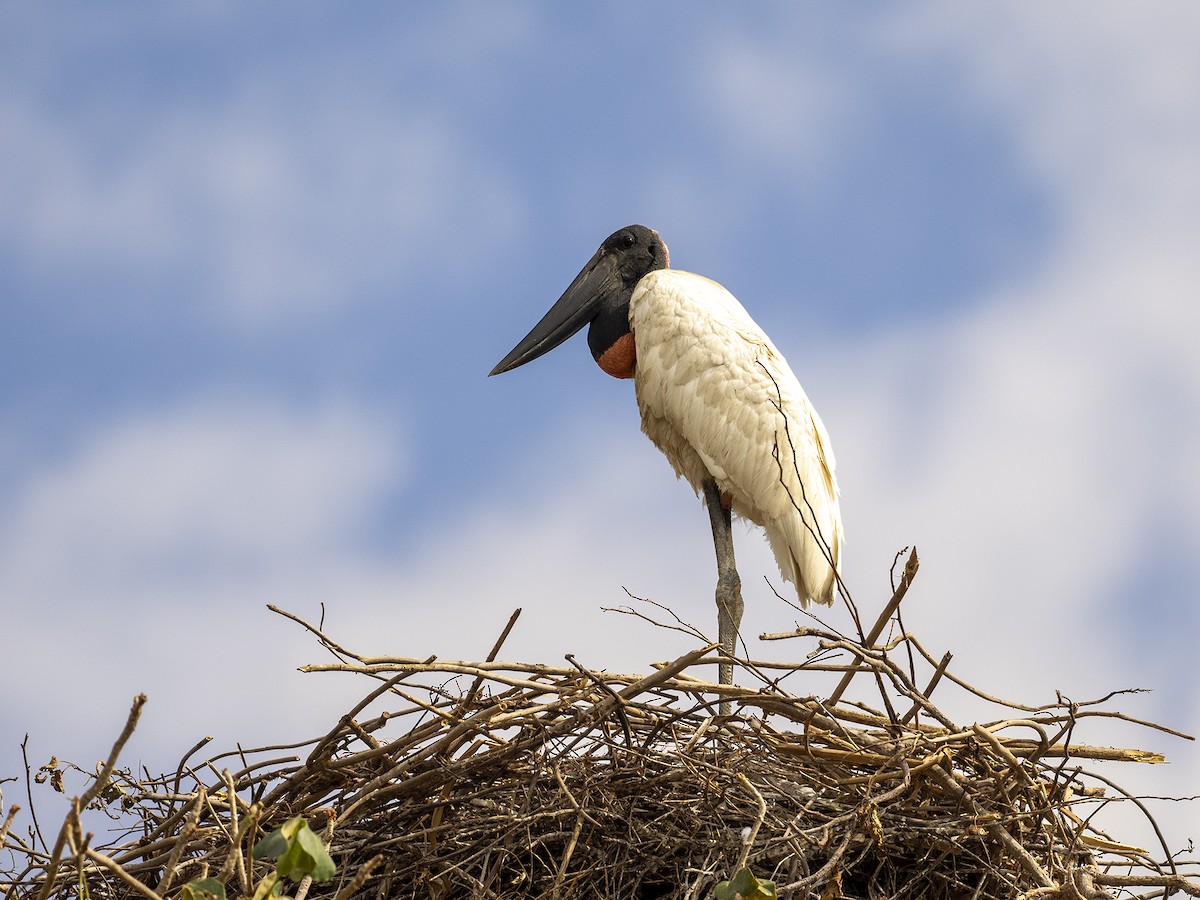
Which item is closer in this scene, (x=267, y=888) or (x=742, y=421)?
(x=267, y=888)

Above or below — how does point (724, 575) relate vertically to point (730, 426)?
below

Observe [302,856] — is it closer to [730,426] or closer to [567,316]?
[730,426]

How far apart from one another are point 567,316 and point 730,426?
1.18 m

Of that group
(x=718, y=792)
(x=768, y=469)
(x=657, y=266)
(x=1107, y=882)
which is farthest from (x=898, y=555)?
(x=657, y=266)

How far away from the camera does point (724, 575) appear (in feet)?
18.3

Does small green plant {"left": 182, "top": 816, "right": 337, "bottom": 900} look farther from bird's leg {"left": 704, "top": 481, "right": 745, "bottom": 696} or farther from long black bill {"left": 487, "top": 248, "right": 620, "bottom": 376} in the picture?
long black bill {"left": 487, "top": 248, "right": 620, "bottom": 376}

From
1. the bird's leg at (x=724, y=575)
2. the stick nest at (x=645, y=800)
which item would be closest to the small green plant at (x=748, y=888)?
the stick nest at (x=645, y=800)

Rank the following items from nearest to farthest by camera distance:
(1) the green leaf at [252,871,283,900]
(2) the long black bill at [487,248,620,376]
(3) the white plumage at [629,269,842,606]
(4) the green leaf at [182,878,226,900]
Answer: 1. (1) the green leaf at [252,871,283,900]
2. (4) the green leaf at [182,878,226,900]
3. (3) the white plumage at [629,269,842,606]
4. (2) the long black bill at [487,248,620,376]

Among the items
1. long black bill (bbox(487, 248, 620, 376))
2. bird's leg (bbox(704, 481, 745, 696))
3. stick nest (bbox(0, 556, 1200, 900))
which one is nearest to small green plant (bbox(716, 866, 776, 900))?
stick nest (bbox(0, 556, 1200, 900))

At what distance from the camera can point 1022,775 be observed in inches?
127

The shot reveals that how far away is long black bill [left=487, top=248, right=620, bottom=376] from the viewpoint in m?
6.30

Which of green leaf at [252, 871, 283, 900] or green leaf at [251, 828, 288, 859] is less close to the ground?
green leaf at [251, 828, 288, 859]

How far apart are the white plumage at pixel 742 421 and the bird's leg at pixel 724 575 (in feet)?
0.20

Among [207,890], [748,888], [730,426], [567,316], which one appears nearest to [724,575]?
[730,426]
